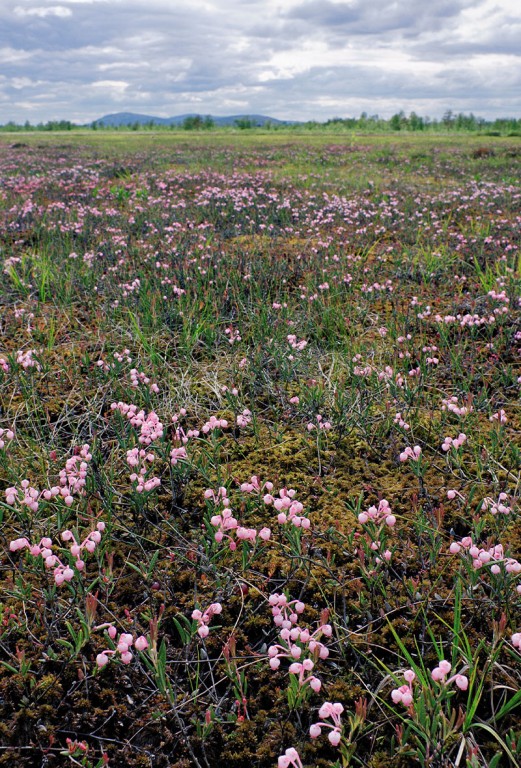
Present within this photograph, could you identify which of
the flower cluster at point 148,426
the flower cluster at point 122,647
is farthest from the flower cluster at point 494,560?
the flower cluster at point 148,426

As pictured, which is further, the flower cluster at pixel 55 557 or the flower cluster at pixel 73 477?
the flower cluster at pixel 73 477

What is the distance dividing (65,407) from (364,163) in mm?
17783

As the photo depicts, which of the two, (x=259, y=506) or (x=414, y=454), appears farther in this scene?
(x=414, y=454)

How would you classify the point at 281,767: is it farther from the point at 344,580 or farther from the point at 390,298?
the point at 390,298

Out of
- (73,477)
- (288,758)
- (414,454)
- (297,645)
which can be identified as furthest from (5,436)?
(288,758)

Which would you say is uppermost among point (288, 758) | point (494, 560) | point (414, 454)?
point (414, 454)

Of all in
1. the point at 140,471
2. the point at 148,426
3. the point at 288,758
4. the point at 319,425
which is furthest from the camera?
the point at 319,425

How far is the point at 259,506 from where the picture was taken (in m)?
3.25

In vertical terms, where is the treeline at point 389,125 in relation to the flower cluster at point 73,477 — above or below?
above

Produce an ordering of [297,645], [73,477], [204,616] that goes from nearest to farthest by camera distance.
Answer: [297,645] < [204,616] < [73,477]

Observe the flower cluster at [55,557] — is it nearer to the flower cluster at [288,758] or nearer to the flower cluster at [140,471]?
the flower cluster at [140,471]

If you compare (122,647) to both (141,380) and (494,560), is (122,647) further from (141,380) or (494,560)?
(141,380)

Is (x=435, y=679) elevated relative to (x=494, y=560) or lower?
lower

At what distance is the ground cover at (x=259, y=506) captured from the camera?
7.04ft
